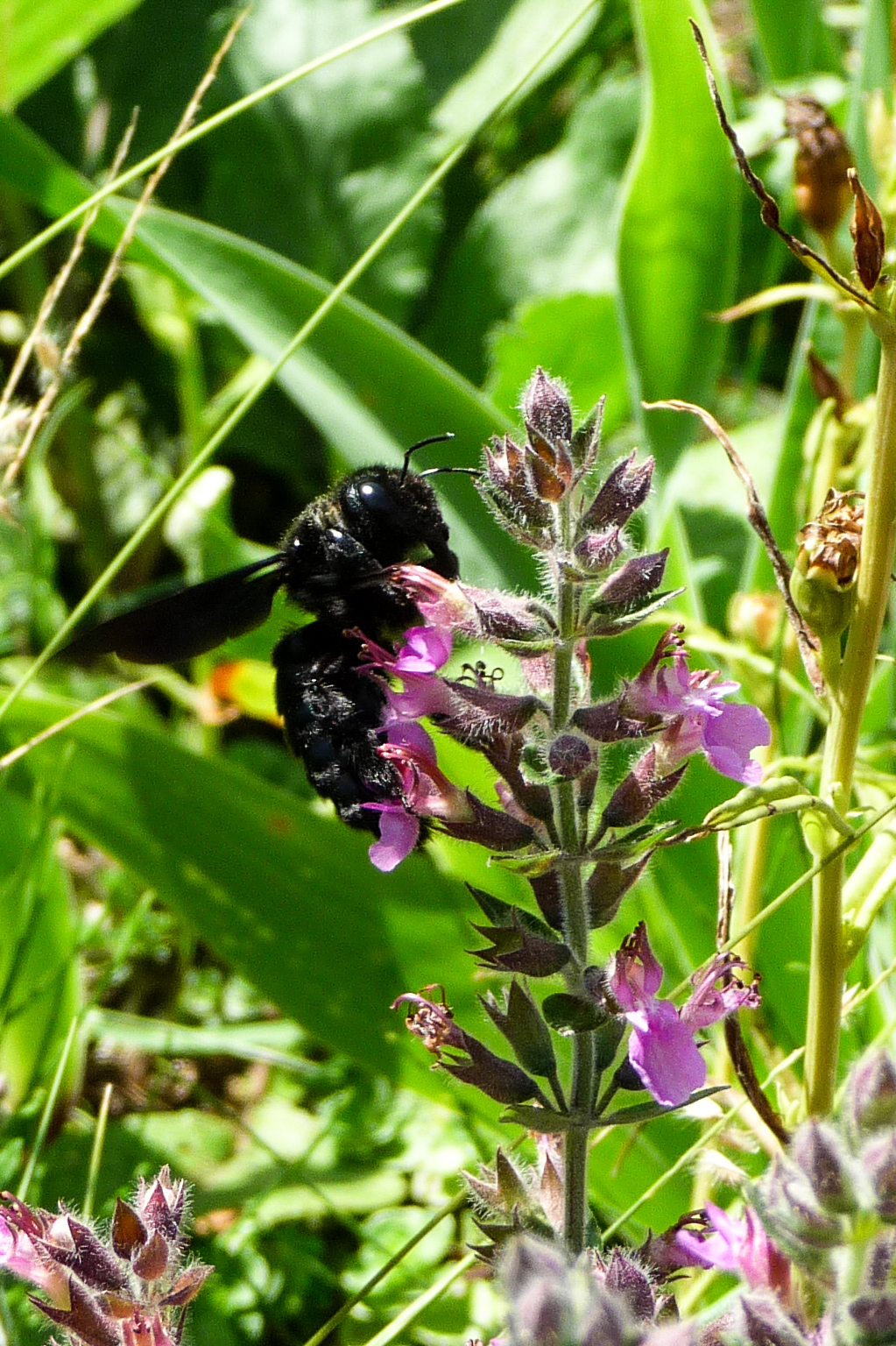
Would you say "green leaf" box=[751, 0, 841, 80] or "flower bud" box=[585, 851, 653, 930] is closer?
"flower bud" box=[585, 851, 653, 930]

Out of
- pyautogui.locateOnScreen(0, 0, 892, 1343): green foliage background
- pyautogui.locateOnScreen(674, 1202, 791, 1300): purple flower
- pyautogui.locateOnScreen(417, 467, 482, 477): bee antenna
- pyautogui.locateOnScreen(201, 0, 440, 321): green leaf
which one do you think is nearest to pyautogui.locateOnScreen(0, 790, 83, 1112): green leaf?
pyautogui.locateOnScreen(0, 0, 892, 1343): green foliage background

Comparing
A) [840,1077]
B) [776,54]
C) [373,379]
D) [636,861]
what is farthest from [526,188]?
[636,861]

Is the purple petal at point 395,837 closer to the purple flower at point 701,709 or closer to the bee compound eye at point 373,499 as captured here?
the purple flower at point 701,709

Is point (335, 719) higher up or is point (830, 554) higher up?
point (830, 554)

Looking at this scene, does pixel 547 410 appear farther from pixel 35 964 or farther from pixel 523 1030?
pixel 35 964

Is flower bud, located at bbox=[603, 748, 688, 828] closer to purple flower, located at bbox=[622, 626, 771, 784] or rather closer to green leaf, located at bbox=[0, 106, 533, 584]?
purple flower, located at bbox=[622, 626, 771, 784]

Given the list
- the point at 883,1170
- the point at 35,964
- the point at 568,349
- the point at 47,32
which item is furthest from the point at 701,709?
the point at 47,32
